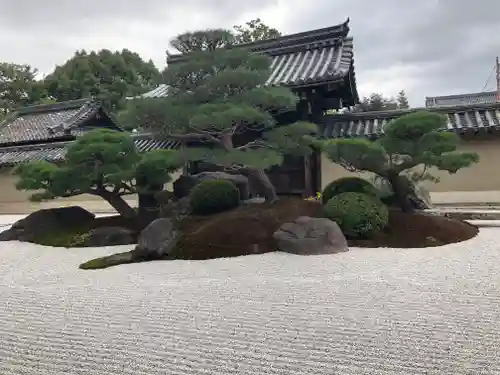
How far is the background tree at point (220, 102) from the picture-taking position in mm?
6109

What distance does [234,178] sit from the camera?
7770 millimetres

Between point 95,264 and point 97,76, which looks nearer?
point 95,264

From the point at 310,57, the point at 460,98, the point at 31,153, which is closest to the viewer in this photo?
the point at 310,57

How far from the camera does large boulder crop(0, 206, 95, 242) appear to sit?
768 centimetres

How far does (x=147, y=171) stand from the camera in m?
7.39

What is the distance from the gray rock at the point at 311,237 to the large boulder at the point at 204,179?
83.6 inches

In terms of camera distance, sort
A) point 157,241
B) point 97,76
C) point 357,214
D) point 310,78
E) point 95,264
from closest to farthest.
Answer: point 95,264, point 157,241, point 357,214, point 310,78, point 97,76

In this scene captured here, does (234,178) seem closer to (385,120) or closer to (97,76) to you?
(385,120)

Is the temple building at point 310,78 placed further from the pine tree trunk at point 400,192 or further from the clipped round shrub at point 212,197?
the clipped round shrub at point 212,197

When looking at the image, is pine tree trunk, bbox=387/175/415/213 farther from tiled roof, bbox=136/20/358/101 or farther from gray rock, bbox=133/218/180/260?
gray rock, bbox=133/218/180/260

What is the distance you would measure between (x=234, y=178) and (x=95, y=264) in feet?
10.8

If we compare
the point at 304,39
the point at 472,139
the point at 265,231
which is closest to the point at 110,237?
the point at 265,231

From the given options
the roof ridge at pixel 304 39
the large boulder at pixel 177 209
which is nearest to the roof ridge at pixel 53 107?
the roof ridge at pixel 304 39

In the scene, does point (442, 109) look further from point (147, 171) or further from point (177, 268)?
point (177, 268)
